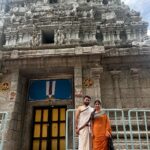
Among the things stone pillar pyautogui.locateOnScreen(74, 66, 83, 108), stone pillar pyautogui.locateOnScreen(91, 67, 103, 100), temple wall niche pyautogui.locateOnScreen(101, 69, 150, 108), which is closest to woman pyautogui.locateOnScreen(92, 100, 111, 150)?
stone pillar pyautogui.locateOnScreen(74, 66, 83, 108)

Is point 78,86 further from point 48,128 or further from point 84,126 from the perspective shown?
point 84,126

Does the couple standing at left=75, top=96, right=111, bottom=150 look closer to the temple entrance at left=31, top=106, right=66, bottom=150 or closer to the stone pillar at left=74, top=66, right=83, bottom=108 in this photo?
the stone pillar at left=74, top=66, right=83, bottom=108

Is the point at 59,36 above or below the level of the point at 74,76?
above

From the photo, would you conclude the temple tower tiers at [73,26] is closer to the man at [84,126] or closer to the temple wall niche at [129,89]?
the temple wall niche at [129,89]

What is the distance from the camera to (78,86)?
10.5m

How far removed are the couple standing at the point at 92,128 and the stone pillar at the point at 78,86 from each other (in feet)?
13.1

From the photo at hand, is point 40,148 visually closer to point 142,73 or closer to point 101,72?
point 101,72

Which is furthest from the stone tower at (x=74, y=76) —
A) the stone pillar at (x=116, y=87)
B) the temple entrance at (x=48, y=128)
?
the temple entrance at (x=48, y=128)

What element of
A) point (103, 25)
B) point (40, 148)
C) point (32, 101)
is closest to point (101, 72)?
point (32, 101)

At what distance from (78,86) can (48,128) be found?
8.02 feet

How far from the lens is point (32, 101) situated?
1145 centimetres

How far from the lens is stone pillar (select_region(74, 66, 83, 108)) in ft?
33.2

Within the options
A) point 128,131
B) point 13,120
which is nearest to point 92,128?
point 128,131

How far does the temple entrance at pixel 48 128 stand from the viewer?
1074 centimetres
